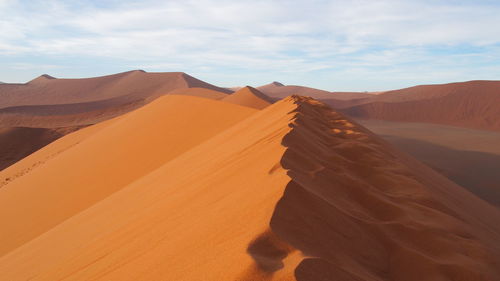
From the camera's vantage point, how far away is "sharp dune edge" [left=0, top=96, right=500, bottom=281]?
1550 mm

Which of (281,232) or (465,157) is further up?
(281,232)

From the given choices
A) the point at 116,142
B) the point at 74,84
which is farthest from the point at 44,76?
the point at 116,142

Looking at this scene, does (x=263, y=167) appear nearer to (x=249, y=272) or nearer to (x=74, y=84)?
(x=249, y=272)

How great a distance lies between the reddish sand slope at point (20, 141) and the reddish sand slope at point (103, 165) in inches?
460

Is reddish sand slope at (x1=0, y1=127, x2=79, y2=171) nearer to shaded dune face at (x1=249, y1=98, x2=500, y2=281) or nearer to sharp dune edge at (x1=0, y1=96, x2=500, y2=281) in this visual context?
sharp dune edge at (x1=0, y1=96, x2=500, y2=281)

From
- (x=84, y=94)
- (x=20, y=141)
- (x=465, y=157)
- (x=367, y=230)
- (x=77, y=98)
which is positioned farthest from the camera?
(x=84, y=94)

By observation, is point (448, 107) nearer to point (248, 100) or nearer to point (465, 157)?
point (465, 157)

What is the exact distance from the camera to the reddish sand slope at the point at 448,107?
36.6m

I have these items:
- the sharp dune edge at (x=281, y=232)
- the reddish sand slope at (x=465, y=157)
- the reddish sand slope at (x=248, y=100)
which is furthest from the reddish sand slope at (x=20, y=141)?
the sharp dune edge at (x=281, y=232)

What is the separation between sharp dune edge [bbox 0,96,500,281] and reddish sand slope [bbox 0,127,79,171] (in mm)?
21508

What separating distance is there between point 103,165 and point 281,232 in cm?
684

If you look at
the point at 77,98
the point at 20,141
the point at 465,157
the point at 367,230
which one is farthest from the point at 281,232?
the point at 77,98

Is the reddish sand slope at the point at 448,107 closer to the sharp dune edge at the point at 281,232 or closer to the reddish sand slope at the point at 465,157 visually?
the reddish sand slope at the point at 465,157

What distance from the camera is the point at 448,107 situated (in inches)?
1601
